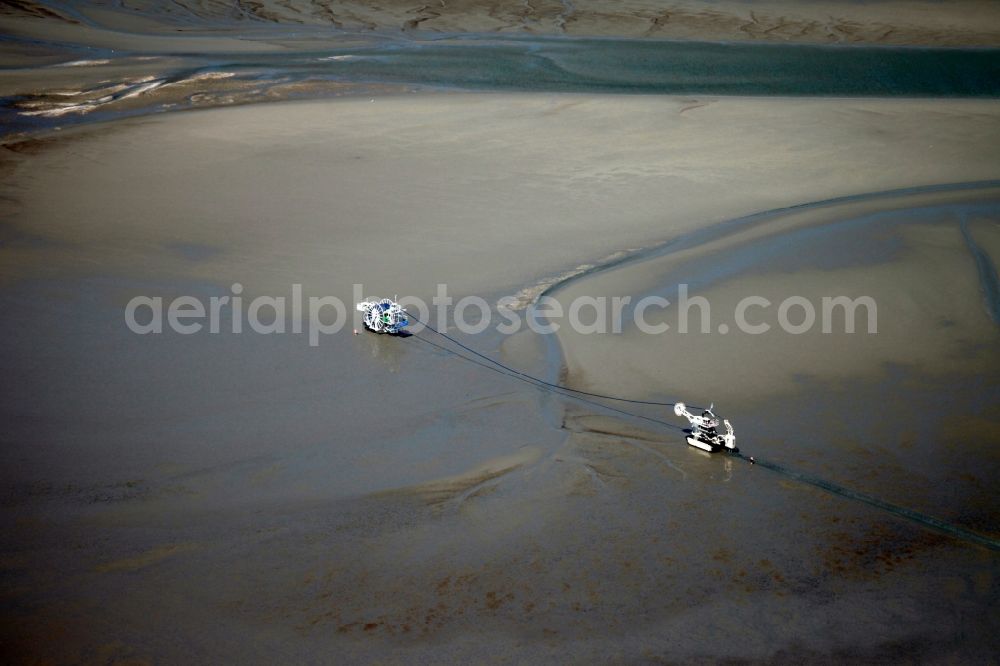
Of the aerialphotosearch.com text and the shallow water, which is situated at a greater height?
the shallow water

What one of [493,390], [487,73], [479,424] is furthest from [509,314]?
[487,73]

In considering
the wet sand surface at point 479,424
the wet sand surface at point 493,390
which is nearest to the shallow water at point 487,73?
the wet sand surface at point 493,390

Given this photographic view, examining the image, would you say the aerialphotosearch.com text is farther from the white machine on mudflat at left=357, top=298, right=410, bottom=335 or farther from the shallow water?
the shallow water

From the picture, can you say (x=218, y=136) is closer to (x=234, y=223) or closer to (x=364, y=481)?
(x=234, y=223)

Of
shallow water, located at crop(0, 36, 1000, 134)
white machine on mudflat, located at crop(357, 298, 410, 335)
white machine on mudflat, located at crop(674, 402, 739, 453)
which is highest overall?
shallow water, located at crop(0, 36, 1000, 134)

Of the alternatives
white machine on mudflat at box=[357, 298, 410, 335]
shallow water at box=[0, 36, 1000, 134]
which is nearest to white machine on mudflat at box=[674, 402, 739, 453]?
white machine on mudflat at box=[357, 298, 410, 335]
